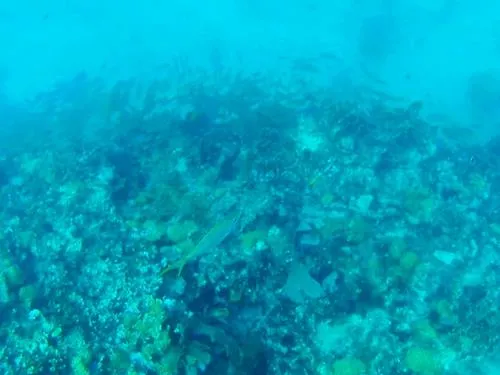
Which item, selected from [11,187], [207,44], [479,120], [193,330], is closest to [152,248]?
[193,330]

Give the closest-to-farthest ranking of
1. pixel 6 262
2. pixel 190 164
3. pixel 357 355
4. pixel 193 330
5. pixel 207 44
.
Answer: pixel 193 330 → pixel 357 355 → pixel 6 262 → pixel 190 164 → pixel 207 44

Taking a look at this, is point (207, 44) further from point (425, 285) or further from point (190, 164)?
point (425, 285)

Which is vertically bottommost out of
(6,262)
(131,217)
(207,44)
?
(207,44)

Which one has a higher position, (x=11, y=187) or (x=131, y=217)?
(x=131, y=217)

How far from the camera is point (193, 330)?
588 centimetres

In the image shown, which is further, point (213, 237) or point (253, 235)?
point (253, 235)

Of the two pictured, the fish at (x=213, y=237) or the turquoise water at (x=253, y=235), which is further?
the turquoise water at (x=253, y=235)

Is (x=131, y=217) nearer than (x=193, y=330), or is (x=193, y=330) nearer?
(x=193, y=330)

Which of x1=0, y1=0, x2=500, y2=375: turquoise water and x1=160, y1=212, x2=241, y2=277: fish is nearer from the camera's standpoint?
x1=160, y1=212, x2=241, y2=277: fish

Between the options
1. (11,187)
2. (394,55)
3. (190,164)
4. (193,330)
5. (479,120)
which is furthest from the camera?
(394,55)

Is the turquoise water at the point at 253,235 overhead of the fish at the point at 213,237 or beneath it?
beneath

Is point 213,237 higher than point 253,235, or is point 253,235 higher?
point 213,237

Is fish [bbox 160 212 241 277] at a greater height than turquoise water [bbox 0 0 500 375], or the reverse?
fish [bbox 160 212 241 277]

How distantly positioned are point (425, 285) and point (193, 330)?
3.88 metres
